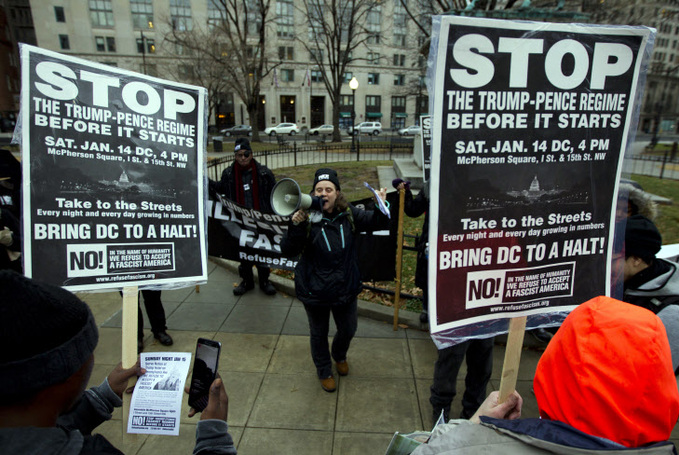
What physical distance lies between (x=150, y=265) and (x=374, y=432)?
84.3 inches

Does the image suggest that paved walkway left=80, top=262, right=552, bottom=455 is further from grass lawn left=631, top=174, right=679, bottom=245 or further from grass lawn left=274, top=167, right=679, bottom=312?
grass lawn left=631, top=174, right=679, bottom=245

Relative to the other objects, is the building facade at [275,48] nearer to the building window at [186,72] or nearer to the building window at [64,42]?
the building window at [64,42]

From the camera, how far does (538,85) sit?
5.77 ft

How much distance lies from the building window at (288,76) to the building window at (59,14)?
28.6 metres

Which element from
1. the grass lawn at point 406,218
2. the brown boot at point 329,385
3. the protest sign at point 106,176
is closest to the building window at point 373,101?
the grass lawn at point 406,218

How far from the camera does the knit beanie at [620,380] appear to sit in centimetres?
101

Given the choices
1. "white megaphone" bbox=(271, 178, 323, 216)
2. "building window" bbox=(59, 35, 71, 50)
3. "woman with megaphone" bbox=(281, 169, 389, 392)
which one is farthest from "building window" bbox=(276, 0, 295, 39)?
"white megaphone" bbox=(271, 178, 323, 216)

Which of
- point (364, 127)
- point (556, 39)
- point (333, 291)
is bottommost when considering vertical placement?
point (333, 291)

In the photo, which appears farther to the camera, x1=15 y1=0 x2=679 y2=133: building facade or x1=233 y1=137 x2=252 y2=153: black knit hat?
x1=15 y1=0 x2=679 y2=133: building facade

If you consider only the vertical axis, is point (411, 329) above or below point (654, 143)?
below

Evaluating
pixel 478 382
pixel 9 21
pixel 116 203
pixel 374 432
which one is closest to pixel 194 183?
pixel 116 203

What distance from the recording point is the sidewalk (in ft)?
10.0

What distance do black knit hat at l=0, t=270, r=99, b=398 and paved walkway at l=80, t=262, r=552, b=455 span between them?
2381mm

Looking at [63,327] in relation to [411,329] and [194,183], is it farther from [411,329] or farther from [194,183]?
[411,329]
